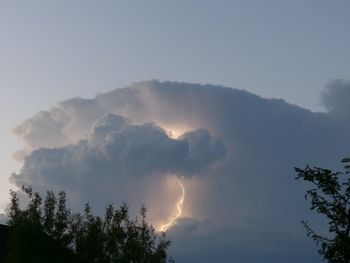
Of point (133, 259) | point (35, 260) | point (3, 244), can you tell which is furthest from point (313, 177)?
point (3, 244)

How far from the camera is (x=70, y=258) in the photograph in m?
48.3

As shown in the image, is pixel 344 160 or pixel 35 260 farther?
pixel 35 260

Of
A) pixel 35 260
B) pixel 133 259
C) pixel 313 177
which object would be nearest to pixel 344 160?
pixel 313 177

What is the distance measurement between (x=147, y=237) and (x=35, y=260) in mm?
11383

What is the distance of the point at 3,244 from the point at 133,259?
26186mm

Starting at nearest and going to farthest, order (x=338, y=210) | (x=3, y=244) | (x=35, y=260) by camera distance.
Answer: (x=338, y=210), (x=35, y=260), (x=3, y=244)

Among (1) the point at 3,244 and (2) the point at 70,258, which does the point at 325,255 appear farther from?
(1) the point at 3,244

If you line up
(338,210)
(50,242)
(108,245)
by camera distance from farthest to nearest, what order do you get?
(108,245) → (50,242) → (338,210)

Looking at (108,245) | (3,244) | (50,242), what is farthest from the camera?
(3,244)

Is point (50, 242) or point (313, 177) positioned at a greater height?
point (50, 242)

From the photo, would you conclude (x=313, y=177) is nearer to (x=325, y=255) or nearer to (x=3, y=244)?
(x=325, y=255)

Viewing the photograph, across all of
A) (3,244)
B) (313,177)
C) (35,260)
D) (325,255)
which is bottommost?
(325,255)

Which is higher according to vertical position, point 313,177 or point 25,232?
point 25,232

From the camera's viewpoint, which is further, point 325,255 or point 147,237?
point 147,237
